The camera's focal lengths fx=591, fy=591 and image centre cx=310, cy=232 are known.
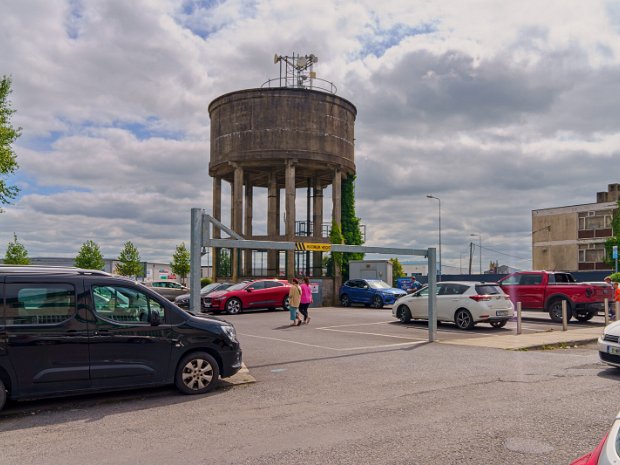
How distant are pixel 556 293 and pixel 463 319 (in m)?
4.76

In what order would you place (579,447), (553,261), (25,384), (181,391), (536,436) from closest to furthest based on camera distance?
(579,447) → (536,436) → (25,384) → (181,391) → (553,261)

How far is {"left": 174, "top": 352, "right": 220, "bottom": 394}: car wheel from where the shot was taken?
8.62m

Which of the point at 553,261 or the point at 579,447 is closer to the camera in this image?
the point at 579,447

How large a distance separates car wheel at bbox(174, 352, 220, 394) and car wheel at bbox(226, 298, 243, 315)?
52.7ft

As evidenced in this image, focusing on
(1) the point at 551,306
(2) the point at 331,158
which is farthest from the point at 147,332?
(2) the point at 331,158

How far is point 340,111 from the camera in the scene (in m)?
37.1

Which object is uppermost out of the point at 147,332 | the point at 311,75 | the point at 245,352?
the point at 311,75

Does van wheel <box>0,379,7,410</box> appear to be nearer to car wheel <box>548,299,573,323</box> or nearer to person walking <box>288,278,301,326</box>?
person walking <box>288,278,301,326</box>

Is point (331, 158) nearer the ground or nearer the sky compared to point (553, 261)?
nearer the sky

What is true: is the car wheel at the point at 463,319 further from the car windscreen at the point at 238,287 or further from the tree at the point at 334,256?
the tree at the point at 334,256

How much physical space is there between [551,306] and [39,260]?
107484mm

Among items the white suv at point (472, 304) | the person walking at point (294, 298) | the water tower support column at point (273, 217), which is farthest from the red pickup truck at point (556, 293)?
the water tower support column at point (273, 217)

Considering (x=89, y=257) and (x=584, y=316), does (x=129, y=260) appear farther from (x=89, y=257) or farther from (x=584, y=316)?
(x=584, y=316)

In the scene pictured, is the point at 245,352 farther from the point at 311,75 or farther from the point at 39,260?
the point at 39,260
